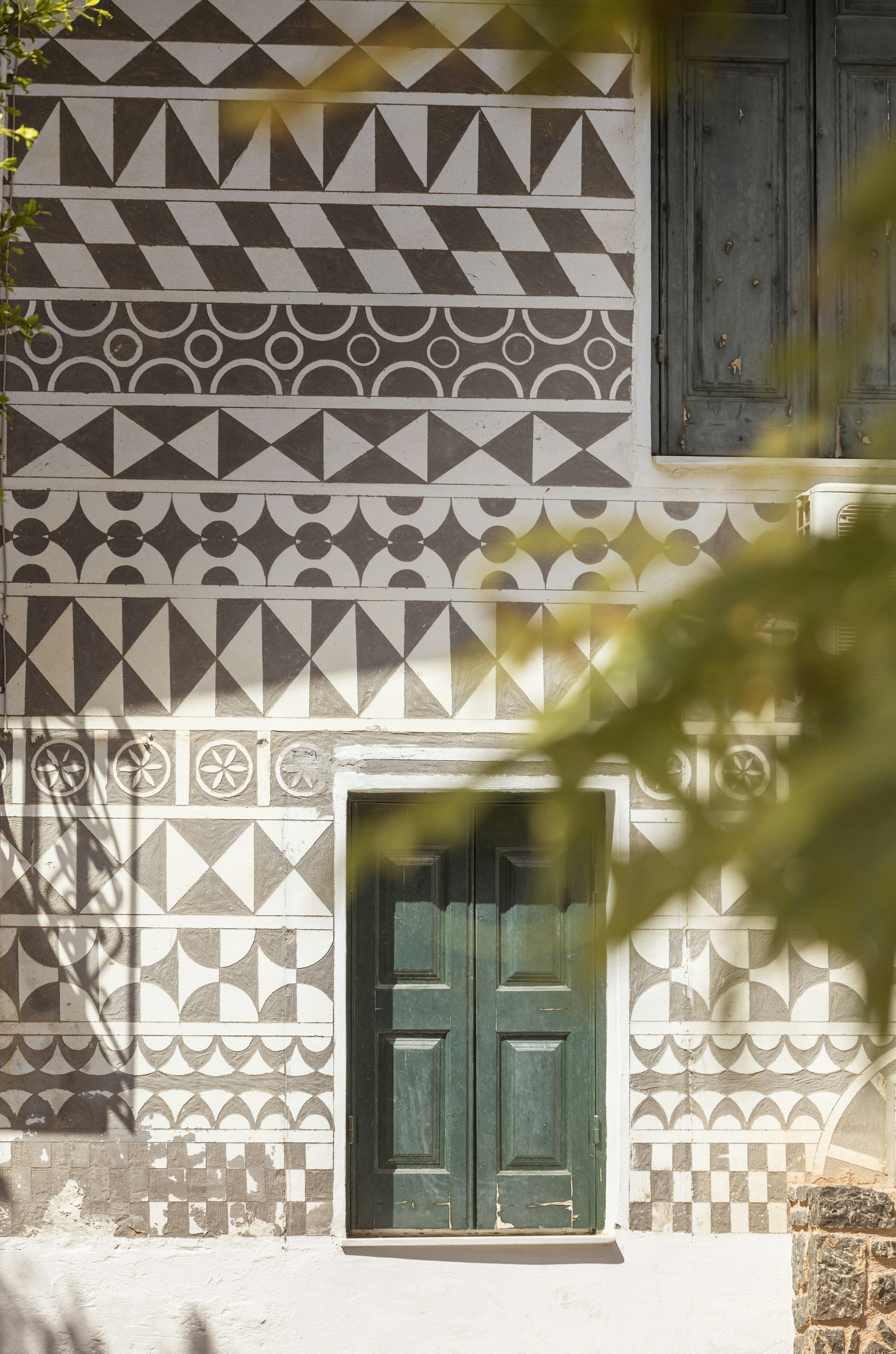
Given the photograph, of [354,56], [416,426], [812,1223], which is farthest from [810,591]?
[812,1223]

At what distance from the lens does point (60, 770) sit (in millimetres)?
3959

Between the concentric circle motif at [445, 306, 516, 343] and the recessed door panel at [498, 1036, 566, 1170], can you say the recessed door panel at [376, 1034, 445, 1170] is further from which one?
the concentric circle motif at [445, 306, 516, 343]

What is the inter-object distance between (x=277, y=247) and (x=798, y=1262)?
13.8 feet

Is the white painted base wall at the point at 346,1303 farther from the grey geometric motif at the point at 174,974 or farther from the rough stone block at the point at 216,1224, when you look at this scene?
the grey geometric motif at the point at 174,974

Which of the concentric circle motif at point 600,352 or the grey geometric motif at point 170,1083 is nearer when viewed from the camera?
the grey geometric motif at point 170,1083

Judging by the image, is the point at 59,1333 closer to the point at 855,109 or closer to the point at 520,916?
the point at 520,916

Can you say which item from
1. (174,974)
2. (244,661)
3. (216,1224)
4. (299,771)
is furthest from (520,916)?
(216,1224)

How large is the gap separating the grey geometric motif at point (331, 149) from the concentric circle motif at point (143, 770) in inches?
79.1

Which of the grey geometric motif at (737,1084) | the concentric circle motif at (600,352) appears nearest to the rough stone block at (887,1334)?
the grey geometric motif at (737,1084)

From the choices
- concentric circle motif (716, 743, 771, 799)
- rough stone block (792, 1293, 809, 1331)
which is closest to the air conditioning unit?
Answer: concentric circle motif (716, 743, 771, 799)

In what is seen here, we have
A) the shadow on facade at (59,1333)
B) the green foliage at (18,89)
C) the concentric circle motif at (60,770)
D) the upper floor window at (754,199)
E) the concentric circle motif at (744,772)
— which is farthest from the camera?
the upper floor window at (754,199)

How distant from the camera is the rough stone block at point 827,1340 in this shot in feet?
12.8

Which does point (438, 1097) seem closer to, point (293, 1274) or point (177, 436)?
point (293, 1274)

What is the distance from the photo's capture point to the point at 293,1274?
388 centimetres
